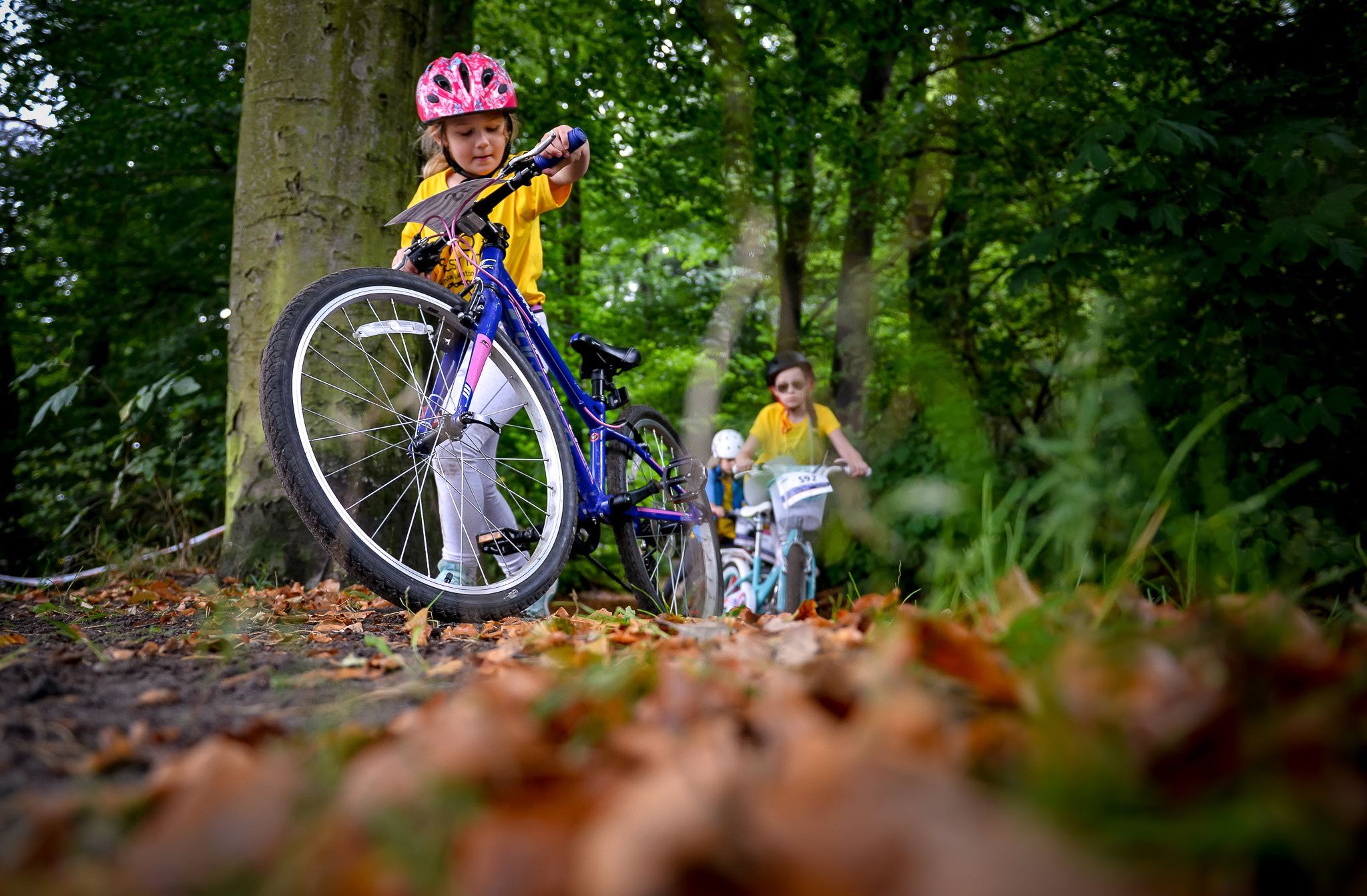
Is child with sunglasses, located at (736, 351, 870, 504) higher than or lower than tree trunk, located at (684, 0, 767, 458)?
lower

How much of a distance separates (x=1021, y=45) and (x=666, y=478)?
595 centimetres

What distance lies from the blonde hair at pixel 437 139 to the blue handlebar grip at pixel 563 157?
0.63m

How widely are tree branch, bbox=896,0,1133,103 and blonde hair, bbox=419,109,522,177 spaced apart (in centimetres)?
519

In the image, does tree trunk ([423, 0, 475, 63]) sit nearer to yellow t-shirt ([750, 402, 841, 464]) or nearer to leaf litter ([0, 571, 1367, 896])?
yellow t-shirt ([750, 402, 841, 464])

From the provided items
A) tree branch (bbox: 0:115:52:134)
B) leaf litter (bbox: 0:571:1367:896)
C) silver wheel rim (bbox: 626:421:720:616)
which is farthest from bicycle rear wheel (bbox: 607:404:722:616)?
tree branch (bbox: 0:115:52:134)

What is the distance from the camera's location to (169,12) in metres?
7.18

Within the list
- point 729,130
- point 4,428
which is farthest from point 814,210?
point 4,428

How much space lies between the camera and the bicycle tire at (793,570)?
18.6ft

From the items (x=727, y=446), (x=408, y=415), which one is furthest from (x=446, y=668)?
(x=727, y=446)

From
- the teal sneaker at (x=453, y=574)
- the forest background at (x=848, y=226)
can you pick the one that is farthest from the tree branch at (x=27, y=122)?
the teal sneaker at (x=453, y=574)

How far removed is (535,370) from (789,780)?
2389 mm

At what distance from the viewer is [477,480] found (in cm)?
296

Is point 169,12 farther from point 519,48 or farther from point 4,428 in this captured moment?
point 4,428

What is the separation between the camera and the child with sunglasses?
20.2 feet
